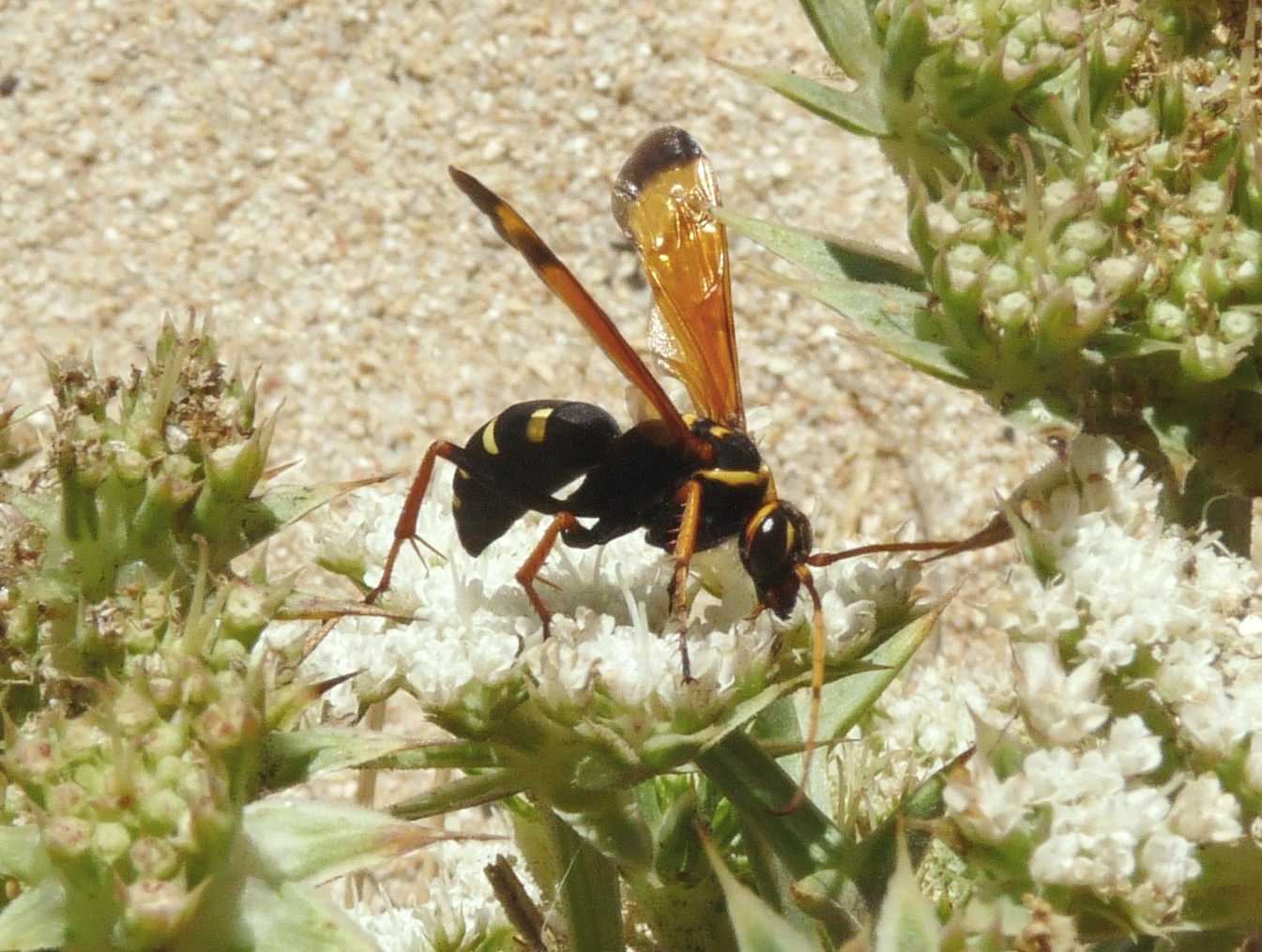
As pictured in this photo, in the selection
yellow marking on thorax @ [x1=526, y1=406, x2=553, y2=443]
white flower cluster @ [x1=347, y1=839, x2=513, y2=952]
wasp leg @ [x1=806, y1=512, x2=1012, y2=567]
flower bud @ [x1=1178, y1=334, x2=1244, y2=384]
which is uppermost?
flower bud @ [x1=1178, y1=334, x2=1244, y2=384]

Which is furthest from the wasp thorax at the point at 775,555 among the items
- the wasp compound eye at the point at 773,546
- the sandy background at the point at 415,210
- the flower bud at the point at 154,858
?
the sandy background at the point at 415,210

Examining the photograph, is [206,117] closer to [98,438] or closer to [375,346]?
[375,346]

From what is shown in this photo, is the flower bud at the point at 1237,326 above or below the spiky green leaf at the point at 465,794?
above

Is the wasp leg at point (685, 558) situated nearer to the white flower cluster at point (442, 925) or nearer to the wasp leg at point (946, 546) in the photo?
the wasp leg at point (946, 546)

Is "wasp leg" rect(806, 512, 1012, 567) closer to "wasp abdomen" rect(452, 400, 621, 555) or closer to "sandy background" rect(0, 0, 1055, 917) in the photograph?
"wasp abdomen" rect(452, 400, 621, 555)

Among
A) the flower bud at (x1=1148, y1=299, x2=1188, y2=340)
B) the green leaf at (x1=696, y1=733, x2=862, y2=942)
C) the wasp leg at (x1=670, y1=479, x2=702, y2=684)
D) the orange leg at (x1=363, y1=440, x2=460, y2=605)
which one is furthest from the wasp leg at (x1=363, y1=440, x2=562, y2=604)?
the flower bud at (x1=1148, y1=299, x2=1188, y2=340)

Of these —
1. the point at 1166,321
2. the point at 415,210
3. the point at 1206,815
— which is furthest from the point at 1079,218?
the point at 415,210

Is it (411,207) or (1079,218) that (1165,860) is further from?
(411,207)
